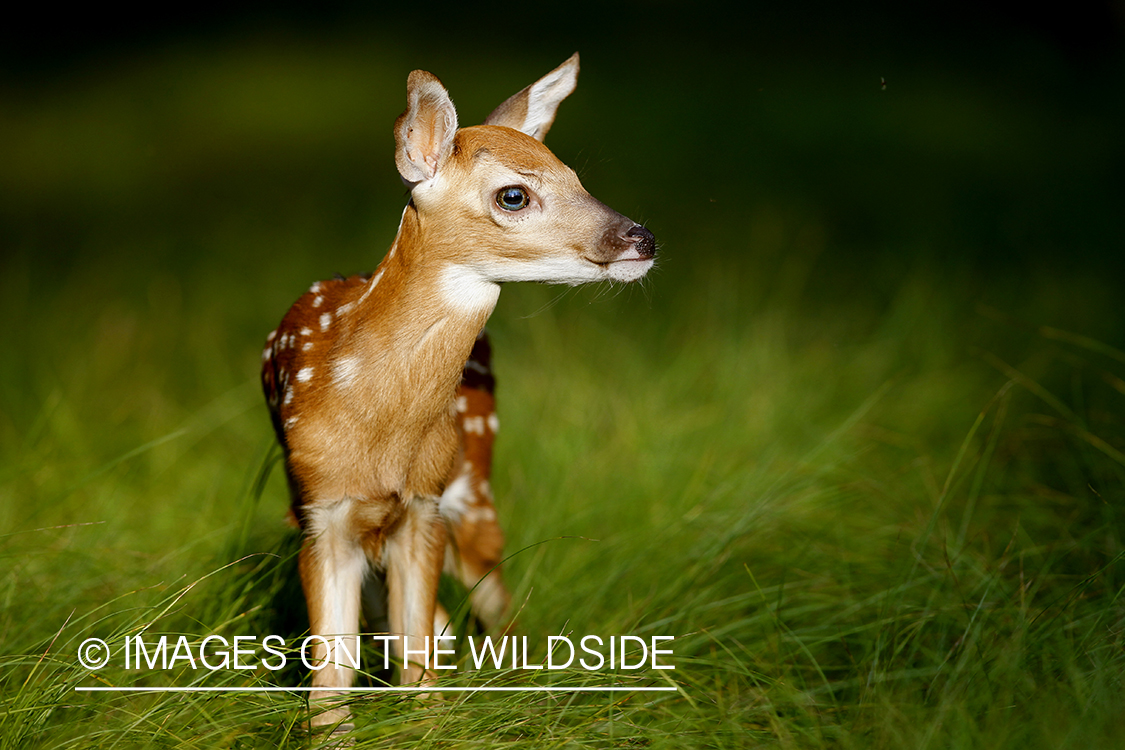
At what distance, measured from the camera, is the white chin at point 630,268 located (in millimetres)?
2254

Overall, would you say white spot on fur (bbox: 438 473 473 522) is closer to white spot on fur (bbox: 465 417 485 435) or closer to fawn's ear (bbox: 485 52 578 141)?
white spot on fur (bbox: 465 417 485 435)

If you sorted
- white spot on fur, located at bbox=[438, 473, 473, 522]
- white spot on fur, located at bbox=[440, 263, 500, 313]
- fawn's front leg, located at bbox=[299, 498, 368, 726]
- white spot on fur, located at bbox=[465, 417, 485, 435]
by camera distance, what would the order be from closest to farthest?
white spot on fur, located at bbox=[440, 263, 500, 313]
fawn's front leg, located at bbox=[299, 498, 368, 726]
white spot on fur, located at bbox=[438, 473, 473, 522]
white spot on fur, located at bbox=[465, 417, 485, 435]

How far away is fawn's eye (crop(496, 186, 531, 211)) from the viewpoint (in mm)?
2297

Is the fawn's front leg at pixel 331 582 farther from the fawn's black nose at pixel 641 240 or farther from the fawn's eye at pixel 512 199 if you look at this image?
the fawn's black nose at pixel 641 240

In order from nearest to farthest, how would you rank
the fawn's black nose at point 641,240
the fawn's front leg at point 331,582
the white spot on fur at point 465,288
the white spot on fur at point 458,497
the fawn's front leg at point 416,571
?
1. the fawn's black nose at point 641,240
2. the white spot on fur at point 465,288
3. the fawn's front leg at point 331,582
4. the fawn's front leg at point 416,571
5. the white spot on fur at point 458,497

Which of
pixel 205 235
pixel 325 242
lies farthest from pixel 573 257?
pixel 205 235

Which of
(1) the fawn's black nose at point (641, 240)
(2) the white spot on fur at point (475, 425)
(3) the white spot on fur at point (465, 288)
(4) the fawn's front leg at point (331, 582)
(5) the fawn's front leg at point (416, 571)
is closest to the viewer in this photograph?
(1) the fawn's black nose at point (641, 240)

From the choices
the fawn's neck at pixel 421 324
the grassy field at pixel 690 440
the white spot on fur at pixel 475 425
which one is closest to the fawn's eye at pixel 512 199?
the fawn's neck at pixel 421 324

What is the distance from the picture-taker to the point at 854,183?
7980 millimetres

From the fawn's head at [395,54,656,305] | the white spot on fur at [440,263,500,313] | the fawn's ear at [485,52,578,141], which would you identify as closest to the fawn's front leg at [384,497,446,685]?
the white spot on fur at [440,263,500,313]

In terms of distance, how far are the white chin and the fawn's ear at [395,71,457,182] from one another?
0.48m

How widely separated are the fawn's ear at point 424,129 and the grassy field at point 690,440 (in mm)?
496

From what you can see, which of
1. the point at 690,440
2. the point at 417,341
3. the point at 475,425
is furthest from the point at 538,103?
the point at 690,440

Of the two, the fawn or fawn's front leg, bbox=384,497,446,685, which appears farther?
fawn's front leg, bbox=384,497,446,685
